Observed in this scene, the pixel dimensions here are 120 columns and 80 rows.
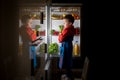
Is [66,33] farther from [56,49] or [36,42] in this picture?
[36,42]

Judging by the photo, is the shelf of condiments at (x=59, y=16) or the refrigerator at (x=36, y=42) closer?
the refrigerator at (x=36, y=42)

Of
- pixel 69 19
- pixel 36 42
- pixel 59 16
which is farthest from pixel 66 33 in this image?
pixel 36 42

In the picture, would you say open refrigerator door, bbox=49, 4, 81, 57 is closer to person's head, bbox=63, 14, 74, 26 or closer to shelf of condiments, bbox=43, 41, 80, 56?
shelf of condiments, bbox=43, 41, 80, 56

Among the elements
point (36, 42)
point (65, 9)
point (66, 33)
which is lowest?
point (36, 42)

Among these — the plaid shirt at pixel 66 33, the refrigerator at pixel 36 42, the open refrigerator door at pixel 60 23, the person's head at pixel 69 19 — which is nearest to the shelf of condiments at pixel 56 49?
the open refrigerator door at pixel 60 23

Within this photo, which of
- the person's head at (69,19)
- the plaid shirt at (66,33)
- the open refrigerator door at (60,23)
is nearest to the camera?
the plaid shirt at (66,33)

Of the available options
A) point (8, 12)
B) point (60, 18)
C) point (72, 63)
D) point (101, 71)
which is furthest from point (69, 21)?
point (8, 12)

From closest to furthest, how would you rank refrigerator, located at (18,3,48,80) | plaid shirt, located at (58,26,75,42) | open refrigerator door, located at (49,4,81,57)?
refrigerator, located at (18,3,48,80) → plaid shirt, located at (58,26,75,42) → open refrigerator door, located at (49,4,81,57)

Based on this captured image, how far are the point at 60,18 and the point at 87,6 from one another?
0.68 m

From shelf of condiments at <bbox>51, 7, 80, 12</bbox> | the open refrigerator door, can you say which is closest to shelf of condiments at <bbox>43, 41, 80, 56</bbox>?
the open refrigerator door

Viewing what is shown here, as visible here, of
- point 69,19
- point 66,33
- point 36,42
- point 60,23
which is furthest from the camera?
point 60,23

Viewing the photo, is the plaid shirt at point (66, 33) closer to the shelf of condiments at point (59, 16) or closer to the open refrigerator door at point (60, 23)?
the open refrigerator door at point (60, 23)

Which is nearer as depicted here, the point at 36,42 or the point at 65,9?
the point at 36,42

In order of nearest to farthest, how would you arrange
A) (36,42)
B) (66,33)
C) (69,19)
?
(36,42) → (66,33) → (69,19)
